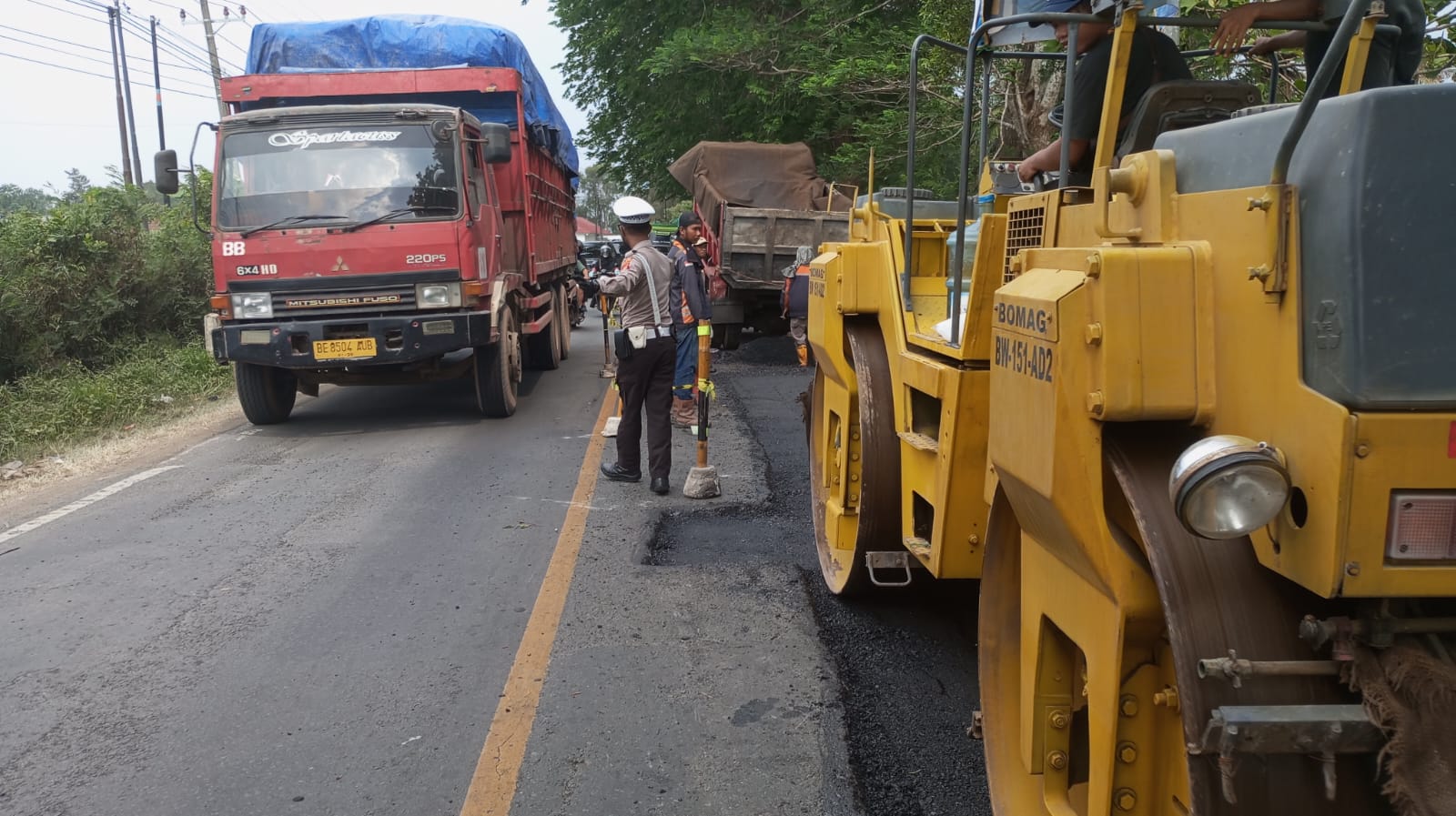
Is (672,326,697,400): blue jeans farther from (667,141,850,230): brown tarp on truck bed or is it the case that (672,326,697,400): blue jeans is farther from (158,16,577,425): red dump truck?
(667,141,850,230): brown tarp on truck bed

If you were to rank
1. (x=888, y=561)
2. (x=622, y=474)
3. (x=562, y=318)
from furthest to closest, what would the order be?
1. (x=562, y=318)
2. (x=622, y=474)
3. (x=888, y=561)

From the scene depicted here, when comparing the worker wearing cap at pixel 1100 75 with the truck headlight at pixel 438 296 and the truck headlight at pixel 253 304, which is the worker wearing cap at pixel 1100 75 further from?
the truck headlight at pixel 253 304

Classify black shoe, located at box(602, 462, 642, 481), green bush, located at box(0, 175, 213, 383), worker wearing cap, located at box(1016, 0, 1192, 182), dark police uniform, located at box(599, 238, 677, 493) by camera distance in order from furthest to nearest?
green bush, located at box(0, 175, 213, 383), black shoe, located at box(602, 462, 642, 481), dark police uniform, located at box(599, 238, 677, 493), worker wearing cap, located at box(1016, 0, 1192, 182)

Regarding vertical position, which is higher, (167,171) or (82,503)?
(167,171)

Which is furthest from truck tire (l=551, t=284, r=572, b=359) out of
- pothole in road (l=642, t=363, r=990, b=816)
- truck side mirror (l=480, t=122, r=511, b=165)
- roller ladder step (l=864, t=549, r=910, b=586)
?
roller ladder step (l=864, t=549, r=910, b=586)

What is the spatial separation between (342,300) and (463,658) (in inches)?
216

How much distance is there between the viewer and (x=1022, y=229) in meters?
3.00

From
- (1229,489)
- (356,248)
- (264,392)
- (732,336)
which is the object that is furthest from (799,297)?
(1229,489)

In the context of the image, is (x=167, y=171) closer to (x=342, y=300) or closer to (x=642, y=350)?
(x=342, y=300)

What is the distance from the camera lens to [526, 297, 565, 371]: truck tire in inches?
519

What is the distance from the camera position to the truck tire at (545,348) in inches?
519

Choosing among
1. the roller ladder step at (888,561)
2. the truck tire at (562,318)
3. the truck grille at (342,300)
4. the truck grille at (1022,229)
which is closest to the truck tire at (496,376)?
the truck grille at (342,300)

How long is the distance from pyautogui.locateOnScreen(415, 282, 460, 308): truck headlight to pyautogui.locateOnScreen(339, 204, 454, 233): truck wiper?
61 cm

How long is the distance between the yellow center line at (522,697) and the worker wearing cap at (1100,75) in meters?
2.42
